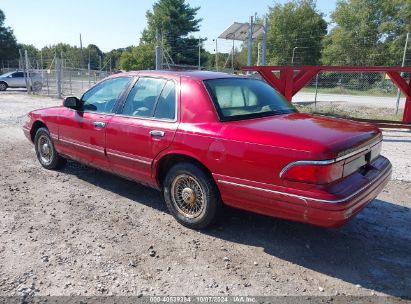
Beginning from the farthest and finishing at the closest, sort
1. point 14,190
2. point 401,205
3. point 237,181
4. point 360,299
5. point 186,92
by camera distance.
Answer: point 14,190
point 401,205
point 186,92
point 237,181
point 360,299

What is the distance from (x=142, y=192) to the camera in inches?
200

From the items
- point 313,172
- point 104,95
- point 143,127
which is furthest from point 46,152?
point 313,172

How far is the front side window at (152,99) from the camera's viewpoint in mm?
4047

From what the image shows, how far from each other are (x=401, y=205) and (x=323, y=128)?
203 centimetres

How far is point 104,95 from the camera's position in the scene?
16.1 feet

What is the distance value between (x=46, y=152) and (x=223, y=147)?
377cm

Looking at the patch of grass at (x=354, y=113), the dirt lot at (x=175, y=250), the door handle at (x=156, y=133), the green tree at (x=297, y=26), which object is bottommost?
the dirt lot at (x=175, y=250)

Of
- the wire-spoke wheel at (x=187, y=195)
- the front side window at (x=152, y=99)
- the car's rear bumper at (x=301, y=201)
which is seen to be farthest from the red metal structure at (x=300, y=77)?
the wire-spoke wheel at (x=187, y=195)

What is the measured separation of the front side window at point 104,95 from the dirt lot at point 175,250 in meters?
1.14

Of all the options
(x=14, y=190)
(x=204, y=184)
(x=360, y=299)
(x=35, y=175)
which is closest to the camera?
(x=360, y=299)

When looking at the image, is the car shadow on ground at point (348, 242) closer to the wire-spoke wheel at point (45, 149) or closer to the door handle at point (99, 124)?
the door handle at point (99, 124)

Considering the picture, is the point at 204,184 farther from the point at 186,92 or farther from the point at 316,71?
the point at 316,71

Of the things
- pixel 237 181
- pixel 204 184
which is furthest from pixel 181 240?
pixel 237 181

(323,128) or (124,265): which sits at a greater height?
(323,128)
